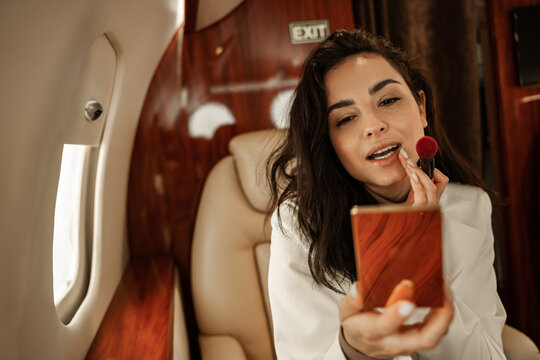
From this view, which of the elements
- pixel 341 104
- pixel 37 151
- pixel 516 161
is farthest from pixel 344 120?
pixel 516 161

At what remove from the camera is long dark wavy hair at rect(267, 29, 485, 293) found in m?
1.04

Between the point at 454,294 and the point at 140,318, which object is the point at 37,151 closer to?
the point at 140,318

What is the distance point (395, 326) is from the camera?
512 mm

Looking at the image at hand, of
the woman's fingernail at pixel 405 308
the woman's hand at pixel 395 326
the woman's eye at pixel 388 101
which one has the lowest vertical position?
the woman's hand at pixel 395 326

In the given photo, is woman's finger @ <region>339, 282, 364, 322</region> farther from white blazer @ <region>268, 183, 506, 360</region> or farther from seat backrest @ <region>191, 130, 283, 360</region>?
seat backrest @ <region>191, 130, 283, 360</region>

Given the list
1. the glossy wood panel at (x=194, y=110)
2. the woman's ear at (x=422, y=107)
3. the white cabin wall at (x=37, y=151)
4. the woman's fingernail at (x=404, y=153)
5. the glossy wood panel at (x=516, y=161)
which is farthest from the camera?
the glossy wood panel at (x=516, y=161)

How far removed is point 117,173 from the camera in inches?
63.0

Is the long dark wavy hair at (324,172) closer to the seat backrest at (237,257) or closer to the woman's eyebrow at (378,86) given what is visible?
the woman's eyebrow at (378,86)

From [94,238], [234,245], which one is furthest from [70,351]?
[234,245]

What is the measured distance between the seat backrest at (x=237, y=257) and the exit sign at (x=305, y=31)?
509 millimetres

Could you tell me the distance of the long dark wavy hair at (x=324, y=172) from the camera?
104cm

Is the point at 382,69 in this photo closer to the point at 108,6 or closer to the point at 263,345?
the point at 108,6

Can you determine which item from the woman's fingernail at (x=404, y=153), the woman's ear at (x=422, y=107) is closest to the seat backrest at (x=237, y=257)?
the woman's ear at (x=422, y=107)

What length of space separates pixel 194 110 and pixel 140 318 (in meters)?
0.93
